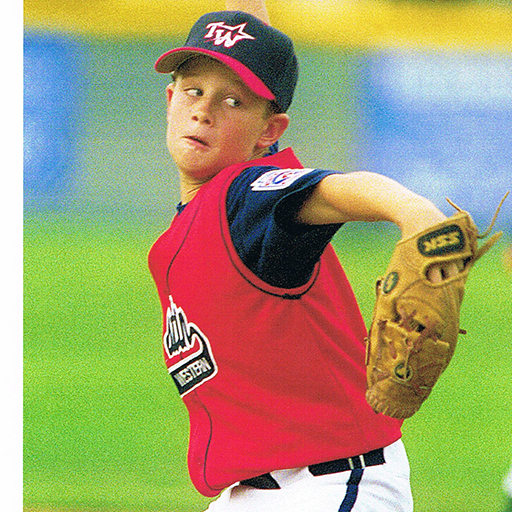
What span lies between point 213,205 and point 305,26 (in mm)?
7902

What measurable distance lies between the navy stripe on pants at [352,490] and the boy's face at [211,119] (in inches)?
20.5

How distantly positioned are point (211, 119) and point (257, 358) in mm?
384

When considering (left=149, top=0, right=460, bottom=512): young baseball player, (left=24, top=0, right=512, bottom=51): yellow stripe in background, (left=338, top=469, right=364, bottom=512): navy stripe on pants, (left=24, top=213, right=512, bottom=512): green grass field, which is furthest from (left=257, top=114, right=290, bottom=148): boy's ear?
(left=24, top=0, right=512, bottom=51): yellow stripe in background

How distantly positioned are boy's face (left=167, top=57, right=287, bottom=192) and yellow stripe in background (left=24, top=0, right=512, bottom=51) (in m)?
7.13

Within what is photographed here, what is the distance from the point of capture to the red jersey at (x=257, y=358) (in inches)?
43.1

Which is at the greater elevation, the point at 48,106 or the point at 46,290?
the point at 48,106

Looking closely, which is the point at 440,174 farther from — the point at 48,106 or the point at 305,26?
the point at 48,106

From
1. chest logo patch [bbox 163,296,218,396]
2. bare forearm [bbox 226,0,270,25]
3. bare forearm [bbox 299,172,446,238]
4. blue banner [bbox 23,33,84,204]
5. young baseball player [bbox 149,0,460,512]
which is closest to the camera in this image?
bare forearm [bbox 299,172,446,238]

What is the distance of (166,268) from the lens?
1.24 metres

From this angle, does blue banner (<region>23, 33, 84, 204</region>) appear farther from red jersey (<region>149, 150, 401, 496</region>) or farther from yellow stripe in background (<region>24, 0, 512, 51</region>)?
red jersey (<region>149, 150, 401, 496</region>)

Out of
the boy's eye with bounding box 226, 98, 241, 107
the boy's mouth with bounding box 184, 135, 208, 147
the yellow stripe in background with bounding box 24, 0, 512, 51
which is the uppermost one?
the yellow stripe in background with bounding box 24, 0, 512, 51

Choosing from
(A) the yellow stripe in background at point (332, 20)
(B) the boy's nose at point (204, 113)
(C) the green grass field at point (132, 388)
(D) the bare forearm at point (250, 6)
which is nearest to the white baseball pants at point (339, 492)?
(B) the boy's nose at point (204, 113)

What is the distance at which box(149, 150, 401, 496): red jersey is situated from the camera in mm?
1094

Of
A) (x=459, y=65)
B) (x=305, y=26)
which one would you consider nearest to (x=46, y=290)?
(x=305, y=26)
